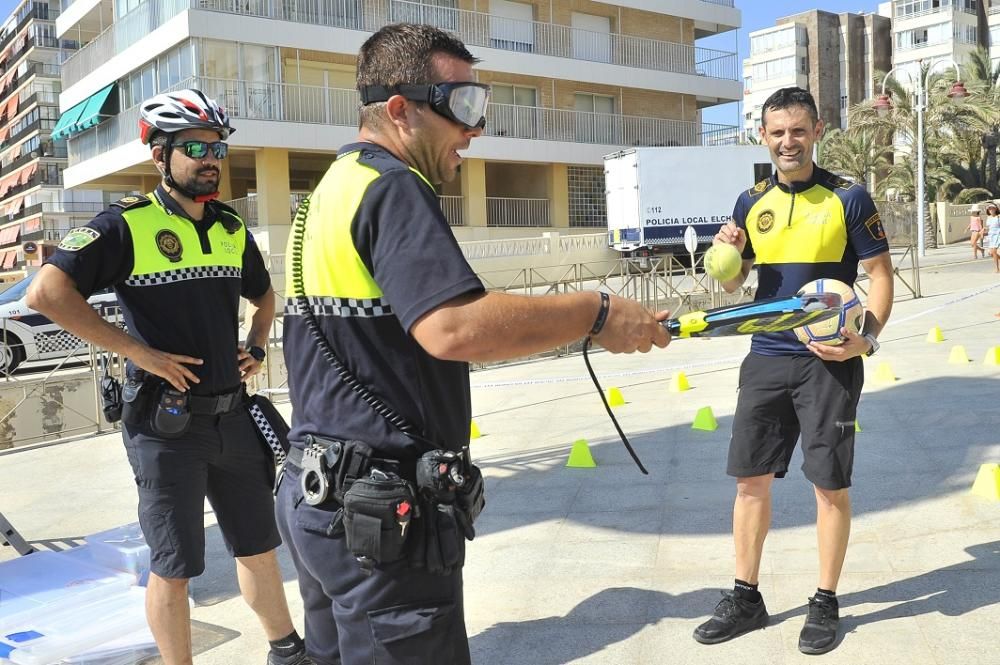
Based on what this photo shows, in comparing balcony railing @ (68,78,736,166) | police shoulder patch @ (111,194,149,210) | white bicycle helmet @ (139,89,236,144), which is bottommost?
police shoulder patch @ (111,194,149,210)

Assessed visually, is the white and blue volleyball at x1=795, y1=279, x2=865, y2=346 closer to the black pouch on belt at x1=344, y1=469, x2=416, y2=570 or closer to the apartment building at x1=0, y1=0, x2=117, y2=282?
the black pouch on belt at x1=344, y1=469, x2=416, y2=570

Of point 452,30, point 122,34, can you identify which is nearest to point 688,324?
point 452,30

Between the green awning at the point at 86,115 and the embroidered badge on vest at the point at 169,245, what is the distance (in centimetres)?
3024

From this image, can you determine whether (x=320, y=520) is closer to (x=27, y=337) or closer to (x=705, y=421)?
(x=705, y=421)

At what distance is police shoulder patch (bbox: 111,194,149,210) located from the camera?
11.1ft

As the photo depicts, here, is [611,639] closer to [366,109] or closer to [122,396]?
[122,396]

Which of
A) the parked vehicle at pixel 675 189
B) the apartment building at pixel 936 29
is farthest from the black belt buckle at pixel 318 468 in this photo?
the apartment building at pixel 936 29

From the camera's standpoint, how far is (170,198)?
3.50 meters

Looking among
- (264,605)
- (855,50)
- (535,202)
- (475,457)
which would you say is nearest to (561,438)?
(475,457)

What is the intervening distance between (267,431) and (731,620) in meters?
2.04

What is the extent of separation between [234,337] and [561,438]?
4459 millimetres

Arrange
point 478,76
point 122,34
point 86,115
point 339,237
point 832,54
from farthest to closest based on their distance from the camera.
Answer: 1. point 832,54
2. point 478,76
3. point 86,115
4. point 122,34
5. point 339,237

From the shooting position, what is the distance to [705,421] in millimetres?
7594

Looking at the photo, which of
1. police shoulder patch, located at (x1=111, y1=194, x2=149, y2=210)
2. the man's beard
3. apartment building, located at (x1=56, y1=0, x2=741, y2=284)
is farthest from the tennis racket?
apartment building, located at (x1=56, y1=0, x2=741, y2=284)
